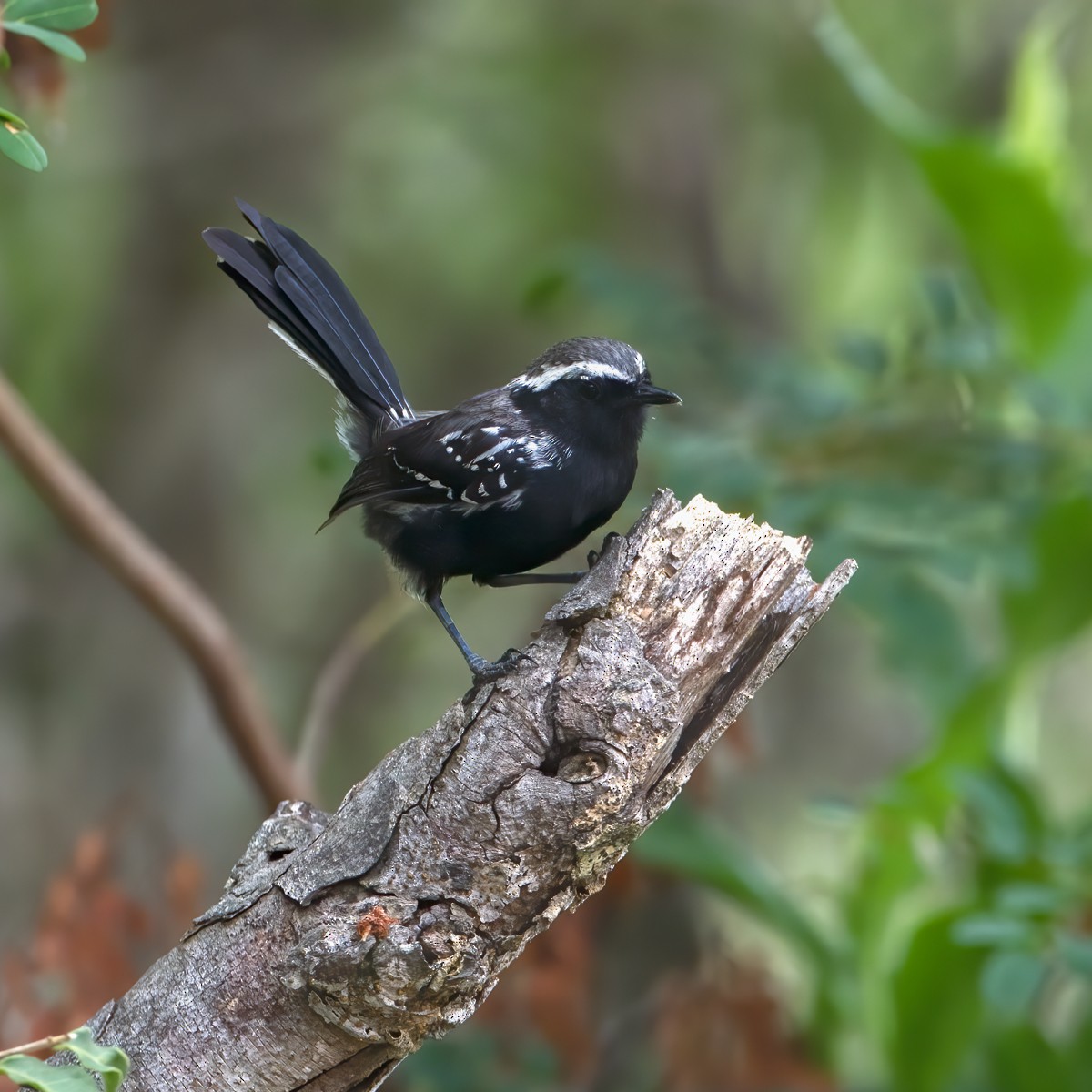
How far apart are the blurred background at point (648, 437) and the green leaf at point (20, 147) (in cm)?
171

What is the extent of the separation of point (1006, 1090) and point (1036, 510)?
6.19 ft

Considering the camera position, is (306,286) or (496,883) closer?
(496,883)

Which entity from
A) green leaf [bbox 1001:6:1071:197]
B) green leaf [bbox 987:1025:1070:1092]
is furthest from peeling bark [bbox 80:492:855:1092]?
green leaf [bbox 1001:6:1071:197]

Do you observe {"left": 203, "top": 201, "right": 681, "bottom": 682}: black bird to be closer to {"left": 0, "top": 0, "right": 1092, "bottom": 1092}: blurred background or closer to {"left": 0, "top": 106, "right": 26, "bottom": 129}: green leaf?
{"left": 0, "top": 0, "right": 1092, "bottom": 1092}: blurred background

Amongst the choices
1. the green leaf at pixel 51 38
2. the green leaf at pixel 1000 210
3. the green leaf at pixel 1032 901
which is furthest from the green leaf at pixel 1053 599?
the green leaf at pixel 51 38

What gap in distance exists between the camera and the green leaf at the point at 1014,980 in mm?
3035

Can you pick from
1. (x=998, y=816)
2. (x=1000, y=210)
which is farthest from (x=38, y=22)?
(x=1000, y=210)

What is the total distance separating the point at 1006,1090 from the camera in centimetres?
425

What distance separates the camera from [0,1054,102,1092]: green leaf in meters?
1.62

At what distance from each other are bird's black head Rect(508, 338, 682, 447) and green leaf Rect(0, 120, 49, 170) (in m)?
1.33

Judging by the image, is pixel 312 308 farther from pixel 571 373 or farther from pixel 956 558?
pixel 956 558

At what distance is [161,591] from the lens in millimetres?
3742

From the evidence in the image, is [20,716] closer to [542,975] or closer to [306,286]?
[542,975]

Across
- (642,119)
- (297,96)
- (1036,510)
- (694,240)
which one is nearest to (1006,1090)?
(1036,510)
